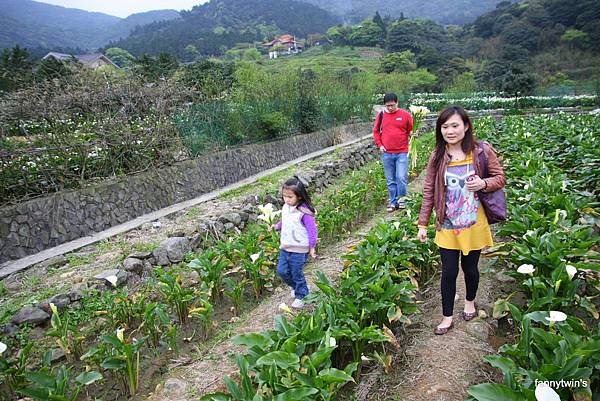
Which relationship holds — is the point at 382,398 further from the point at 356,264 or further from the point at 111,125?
the point at 111,125

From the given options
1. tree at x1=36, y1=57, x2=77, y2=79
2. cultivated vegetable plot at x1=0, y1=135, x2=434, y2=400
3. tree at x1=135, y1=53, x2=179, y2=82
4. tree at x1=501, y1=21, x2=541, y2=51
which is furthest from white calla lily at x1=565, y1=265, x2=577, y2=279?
tree at x1=501, y1=21, x2=541, y2=51

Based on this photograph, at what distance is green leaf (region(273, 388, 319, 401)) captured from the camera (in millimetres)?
1915

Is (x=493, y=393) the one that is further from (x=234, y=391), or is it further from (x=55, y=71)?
(x=55, y=71)

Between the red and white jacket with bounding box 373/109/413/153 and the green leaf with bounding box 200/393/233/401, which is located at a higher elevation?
the red and white jacket with bounding box 373/109/413/153

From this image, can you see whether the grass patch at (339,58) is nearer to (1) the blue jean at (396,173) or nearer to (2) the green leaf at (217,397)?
(1) the blue jean at (396,173)

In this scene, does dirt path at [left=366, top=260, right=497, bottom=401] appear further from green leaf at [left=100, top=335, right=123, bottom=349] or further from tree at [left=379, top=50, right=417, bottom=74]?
tree at [left=379, top=50, right=417, bottom=74]

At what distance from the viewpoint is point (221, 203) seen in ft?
21.9

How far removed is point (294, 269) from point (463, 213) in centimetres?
146

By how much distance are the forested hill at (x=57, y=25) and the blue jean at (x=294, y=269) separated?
87250mm

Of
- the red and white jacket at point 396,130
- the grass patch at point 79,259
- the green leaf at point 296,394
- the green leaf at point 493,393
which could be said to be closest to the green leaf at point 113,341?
the green leaf at point 296,394

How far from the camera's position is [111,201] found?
613 centimetres

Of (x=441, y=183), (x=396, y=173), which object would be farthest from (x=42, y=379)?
(x=396, y=173)

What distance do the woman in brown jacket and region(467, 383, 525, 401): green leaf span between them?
0.96m

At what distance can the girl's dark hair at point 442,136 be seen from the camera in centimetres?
258
